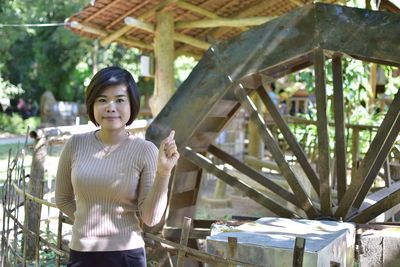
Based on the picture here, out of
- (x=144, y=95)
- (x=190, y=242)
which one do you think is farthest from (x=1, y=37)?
(x=190, y=242)

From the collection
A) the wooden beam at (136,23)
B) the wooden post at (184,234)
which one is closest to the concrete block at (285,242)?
the wooden post at (184,234)

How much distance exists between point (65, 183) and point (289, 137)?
10.1 feet

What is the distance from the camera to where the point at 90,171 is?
1.95 m

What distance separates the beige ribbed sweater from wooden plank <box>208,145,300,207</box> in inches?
125

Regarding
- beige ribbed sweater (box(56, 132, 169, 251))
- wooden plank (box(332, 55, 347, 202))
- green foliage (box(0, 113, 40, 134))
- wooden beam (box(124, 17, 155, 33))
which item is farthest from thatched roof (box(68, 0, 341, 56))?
green foliage (box(0, 113, 40, 134))

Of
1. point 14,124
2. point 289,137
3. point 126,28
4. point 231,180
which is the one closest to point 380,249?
point 289,137

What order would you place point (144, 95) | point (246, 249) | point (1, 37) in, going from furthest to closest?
point (144, 95), point (1, 37), point (246, 249)

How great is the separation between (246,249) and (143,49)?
273 inches

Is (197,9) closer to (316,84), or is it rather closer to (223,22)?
(223,22)

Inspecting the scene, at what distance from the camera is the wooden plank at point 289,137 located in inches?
193

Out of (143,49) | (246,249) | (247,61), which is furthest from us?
(143,49)

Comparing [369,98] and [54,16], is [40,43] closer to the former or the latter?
[54,16]

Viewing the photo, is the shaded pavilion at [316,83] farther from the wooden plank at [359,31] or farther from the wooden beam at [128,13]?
the wooden beam at [128,13]

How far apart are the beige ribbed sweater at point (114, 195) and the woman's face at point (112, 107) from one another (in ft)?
0.28
